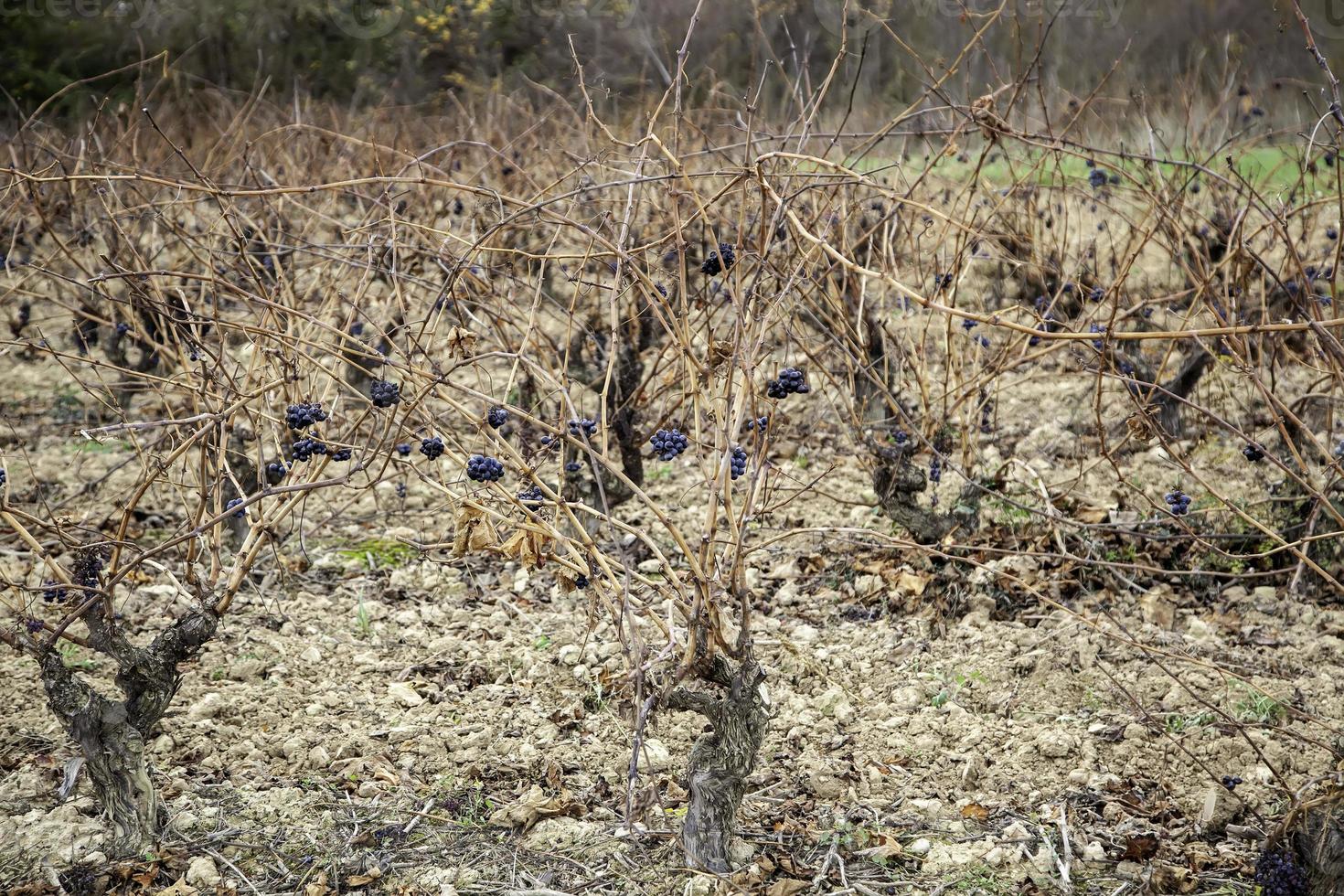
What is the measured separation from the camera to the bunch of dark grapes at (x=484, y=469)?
2193mm

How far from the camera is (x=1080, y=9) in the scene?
1527 centimetres

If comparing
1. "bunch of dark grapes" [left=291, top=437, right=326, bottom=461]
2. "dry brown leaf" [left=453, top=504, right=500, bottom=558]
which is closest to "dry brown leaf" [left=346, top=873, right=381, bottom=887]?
"dry brown leaf" [left=453, top=504, right=500, bottom=558]

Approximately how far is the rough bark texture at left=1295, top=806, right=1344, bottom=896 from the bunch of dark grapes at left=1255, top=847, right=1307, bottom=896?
0.02 metres

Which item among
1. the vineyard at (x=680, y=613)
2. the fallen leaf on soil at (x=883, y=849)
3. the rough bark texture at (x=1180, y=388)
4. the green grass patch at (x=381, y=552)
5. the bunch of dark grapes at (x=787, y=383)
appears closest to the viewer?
the vineyard at (x=680, y=613)

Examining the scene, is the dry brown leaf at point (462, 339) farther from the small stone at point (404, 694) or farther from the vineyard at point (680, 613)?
the small stone at point (404, 694)

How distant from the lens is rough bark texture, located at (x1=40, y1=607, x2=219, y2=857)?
2389 mm

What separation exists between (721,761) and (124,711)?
1.30 m

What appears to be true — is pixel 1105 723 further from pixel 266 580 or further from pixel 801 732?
pixel 266 580

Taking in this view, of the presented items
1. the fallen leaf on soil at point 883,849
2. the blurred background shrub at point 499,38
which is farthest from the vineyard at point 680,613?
the blurred background shrub at point 499,38

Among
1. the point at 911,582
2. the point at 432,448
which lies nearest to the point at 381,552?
the point at 911,582

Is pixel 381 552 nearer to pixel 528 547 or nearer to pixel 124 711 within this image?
pixel 124 711

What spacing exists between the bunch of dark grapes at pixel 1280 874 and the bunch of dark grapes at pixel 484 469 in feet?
5.44

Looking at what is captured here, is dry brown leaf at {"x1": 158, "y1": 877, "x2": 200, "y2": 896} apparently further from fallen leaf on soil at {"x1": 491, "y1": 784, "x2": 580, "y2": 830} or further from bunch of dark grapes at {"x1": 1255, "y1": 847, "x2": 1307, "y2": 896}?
bunch of dark grapes at {"x1": 1255, "y1": 847, "x2": 1307, "y2": 896}

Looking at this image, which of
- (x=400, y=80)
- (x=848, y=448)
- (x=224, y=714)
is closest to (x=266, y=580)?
(x=224, y=714)
